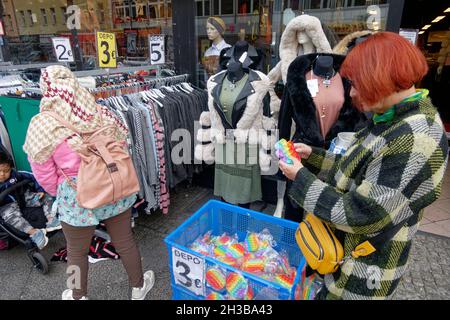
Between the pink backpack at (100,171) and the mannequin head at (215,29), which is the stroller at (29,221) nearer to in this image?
the pink backpack at (100,171)

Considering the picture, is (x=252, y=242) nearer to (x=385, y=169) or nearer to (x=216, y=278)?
(x=216, y=278)

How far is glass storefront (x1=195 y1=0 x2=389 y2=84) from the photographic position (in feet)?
10.8

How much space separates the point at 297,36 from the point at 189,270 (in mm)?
2253

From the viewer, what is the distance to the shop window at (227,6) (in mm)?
4031

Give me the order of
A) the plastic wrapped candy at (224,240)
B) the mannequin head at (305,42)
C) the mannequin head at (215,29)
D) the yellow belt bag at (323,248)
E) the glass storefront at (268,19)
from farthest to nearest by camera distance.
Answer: the mannequin head at (215,29) → the glass storefront at (268,19) → the mannequin head at (305,42) → the plastic wrapped candy at (224,240) → the yellow belt bag at (323,248)

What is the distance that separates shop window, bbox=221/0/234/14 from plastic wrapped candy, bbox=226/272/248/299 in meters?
3.61

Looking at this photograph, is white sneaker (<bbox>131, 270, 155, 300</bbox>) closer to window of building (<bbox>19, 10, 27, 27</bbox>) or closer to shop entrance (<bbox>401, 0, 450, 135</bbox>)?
shop entrance (<bbox>401, 0, 450, 135</bbox>)

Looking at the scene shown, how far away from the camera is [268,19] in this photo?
379cm

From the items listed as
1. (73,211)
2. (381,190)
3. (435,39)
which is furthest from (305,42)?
(435,39)

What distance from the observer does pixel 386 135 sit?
1.10 meters

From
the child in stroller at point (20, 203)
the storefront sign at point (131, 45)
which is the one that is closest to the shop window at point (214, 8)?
the storefront sign at point (131, 45)

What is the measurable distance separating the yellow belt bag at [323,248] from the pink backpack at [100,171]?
121 centimetres

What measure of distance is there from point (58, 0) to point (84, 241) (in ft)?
29.1

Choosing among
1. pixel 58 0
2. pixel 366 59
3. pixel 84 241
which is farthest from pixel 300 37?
pixel 58 0
